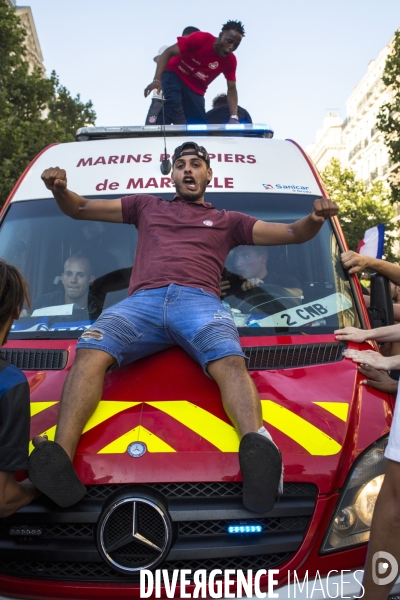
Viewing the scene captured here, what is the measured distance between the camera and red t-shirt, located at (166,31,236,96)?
7.14 meters

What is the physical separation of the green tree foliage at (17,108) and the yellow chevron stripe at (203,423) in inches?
780

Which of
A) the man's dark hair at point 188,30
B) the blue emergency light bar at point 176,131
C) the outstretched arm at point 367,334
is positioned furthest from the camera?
the man's dark hair at point 188,30

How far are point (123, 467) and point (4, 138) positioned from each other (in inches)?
834

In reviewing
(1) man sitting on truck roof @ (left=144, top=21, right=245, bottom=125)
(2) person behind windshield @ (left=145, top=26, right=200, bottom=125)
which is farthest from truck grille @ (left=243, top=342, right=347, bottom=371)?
(1) man sitting on truck roof @ (left=144, top=21, right=245, bottom=125)

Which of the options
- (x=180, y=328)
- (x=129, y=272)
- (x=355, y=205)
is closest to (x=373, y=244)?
(x=129, y=272)

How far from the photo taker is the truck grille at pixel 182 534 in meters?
2.77

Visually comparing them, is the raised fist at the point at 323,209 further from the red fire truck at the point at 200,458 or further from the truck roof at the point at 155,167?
the truck roof at the point at 155,167

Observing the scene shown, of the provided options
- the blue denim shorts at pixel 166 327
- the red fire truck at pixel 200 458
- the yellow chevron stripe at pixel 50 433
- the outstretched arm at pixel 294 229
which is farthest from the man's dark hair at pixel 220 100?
the yellow chevron stripe at pixel 50 433

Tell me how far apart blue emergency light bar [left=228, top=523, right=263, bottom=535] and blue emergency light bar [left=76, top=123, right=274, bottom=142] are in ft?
11.1

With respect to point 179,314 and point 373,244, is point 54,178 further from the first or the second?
point 373,244

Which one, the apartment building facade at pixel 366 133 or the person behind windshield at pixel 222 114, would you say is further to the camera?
the apartment building facade at pixel 366 133

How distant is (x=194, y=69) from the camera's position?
23.8ft

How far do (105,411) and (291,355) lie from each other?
0.94 metres

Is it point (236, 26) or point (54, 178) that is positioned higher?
point (236, 26)
